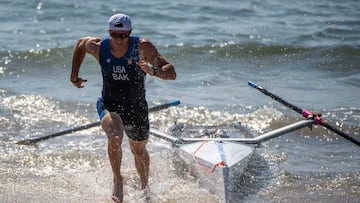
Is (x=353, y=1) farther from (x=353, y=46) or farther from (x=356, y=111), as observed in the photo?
(x=356, y=111)

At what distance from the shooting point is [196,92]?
40.4 ft

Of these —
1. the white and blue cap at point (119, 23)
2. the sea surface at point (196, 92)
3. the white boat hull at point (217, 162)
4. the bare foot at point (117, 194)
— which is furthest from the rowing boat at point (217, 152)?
the white and blue cap at point (119, 23)

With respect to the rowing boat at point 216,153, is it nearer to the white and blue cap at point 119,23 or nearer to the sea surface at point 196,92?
the sea surface at point 196,92

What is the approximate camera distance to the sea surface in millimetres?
7898

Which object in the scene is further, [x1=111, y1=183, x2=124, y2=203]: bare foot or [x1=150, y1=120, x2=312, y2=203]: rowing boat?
[x1=150, y1=120, x2=312, y2=203]: rowing boat

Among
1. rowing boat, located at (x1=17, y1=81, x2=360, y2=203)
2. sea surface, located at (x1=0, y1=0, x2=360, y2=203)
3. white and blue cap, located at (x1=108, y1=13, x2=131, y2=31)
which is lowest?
sea surface, located at (x1=0, y1=0, x2=360, y2=203)

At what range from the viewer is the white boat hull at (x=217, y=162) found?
705cm

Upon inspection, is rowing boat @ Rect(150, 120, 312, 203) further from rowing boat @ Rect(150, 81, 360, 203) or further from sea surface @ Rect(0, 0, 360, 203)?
sea surface @ Rect(0, 0, 360, 203)

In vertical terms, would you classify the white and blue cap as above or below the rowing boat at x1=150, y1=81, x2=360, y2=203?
above

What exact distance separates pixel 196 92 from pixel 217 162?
16.8ft

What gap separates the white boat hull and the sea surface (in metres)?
0.13

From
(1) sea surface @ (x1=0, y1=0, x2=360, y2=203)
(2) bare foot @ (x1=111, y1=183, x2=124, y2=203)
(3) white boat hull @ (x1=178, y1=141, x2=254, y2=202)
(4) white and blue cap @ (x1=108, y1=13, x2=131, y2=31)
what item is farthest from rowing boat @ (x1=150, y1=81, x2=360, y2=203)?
(4) white and blue cap @ (x1=108, y1=13, x2=131, y2=31)

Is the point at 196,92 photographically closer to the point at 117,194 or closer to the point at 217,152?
the point at 217,152

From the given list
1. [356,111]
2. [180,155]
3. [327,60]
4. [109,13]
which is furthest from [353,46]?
[180,155]
